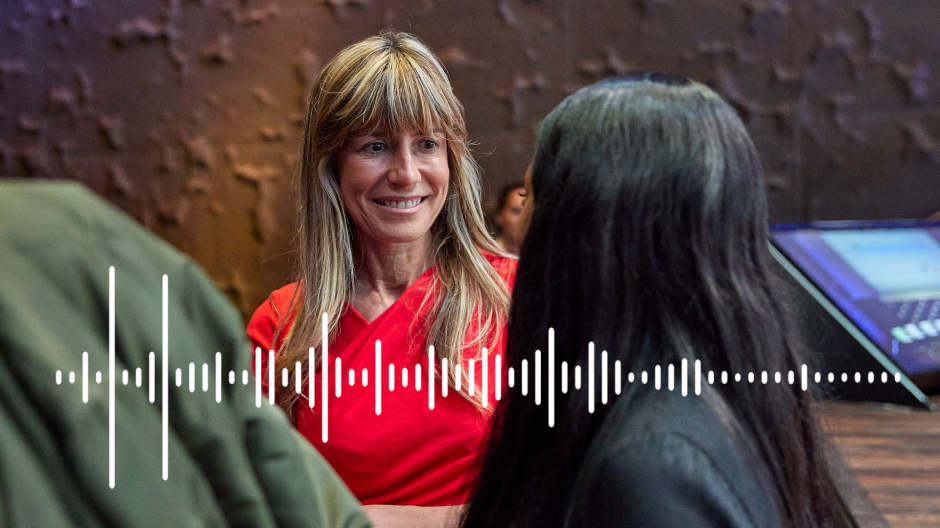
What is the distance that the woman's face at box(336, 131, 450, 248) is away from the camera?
135 cm

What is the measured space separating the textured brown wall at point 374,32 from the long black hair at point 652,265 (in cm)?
274

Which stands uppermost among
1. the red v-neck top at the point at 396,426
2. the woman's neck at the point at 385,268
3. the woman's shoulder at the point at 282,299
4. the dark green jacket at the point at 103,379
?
the dark green jacket at the point at 103,379

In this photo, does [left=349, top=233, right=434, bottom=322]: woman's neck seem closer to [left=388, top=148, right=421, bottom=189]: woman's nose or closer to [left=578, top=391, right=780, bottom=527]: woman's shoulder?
[left=388, top=148, right=421, bottom=189]: woman's nose

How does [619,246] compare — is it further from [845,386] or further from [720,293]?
[845,386]

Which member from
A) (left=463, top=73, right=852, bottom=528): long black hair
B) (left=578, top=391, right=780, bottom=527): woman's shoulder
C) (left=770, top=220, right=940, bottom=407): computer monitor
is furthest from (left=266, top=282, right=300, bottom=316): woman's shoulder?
(left=770, top=220, right=940, bottom=407): computer monitor

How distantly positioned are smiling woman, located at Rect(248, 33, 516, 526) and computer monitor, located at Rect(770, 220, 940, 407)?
2.57ft

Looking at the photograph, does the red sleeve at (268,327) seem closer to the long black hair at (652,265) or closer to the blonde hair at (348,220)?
the blonde hair at (348,220)

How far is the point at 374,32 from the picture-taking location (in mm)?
3734

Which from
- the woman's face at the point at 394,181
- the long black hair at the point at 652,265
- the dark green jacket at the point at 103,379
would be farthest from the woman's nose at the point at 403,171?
the dark green jacket at the point at 103,379

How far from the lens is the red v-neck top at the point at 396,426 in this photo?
126 cm

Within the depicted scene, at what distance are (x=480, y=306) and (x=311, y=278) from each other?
29 cm

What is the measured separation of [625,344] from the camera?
0.66 meters

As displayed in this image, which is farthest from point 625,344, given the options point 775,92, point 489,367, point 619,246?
point 775,92

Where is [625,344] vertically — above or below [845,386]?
above
